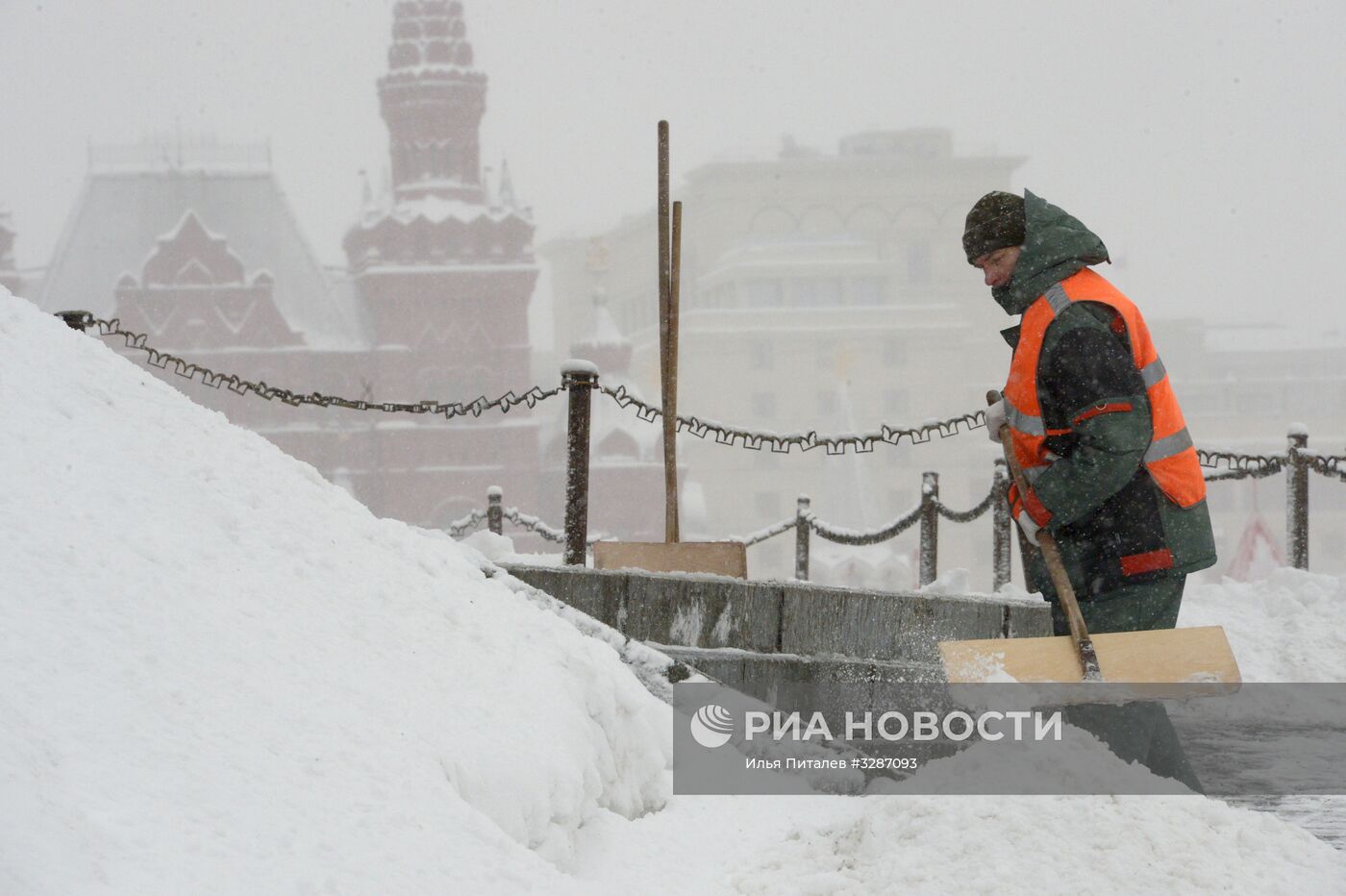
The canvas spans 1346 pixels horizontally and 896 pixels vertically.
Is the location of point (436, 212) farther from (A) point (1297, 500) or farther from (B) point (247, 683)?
(B) point (247, 683)

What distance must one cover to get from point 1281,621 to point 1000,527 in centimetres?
226

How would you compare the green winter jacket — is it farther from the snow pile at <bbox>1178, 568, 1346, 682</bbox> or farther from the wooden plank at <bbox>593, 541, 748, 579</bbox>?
the snow pile at <bbox>1178, 568, 1346, 682</bbox>

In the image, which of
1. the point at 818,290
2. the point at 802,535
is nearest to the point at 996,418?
the point at 802,535

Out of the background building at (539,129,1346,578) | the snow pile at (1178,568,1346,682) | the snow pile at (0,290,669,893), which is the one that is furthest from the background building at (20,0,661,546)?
the snow pile at (0,290,669,893)

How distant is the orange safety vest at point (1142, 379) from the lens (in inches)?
120

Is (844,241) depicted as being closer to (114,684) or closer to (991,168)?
(991,168)

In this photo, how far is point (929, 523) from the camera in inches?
371

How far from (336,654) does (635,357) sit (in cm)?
7900

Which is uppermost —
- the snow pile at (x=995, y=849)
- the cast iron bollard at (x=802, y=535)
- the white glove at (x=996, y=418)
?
the white glove at (x=996, y=418)

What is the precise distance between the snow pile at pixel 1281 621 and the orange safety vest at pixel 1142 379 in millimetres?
3448

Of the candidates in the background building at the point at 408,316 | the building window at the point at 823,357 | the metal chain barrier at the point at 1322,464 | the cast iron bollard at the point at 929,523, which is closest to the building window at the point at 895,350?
the building window at the point at 823,357

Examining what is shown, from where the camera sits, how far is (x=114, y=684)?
225 centimetres

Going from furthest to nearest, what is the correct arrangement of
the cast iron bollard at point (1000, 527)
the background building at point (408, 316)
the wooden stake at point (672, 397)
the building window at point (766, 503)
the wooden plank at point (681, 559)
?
the building window at point (766, 503) → the background building at point (408, 316) → the cast iron bollard at point (1000, 527) → the wooden stake at point (672, 397) → the wooden plank at point (681, 559)

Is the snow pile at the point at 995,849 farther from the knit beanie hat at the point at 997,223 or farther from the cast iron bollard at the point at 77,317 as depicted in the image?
the cast iron bollard at the point at 77,317
